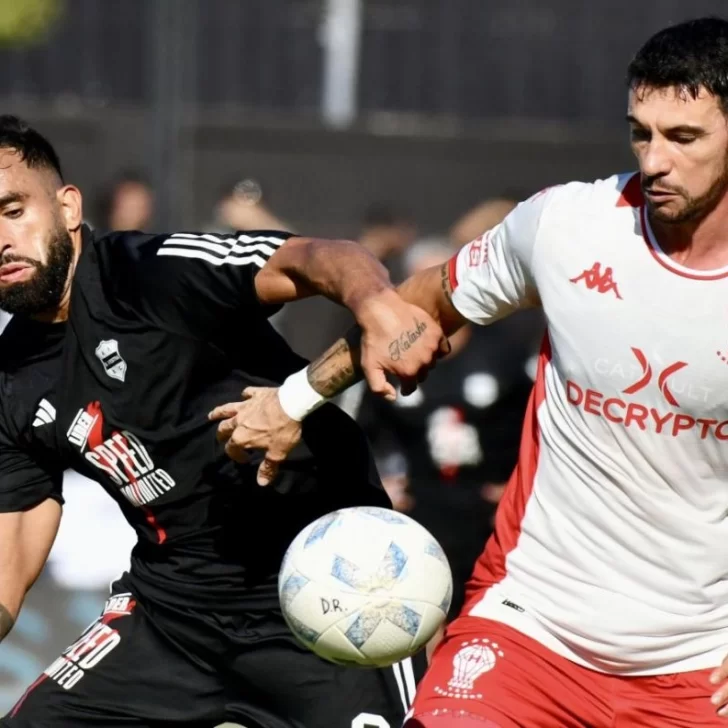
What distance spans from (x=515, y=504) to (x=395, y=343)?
618 mm

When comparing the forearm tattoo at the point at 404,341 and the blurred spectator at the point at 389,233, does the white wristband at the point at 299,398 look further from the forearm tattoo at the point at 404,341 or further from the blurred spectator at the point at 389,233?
the blurred spectator at the point at 389,233

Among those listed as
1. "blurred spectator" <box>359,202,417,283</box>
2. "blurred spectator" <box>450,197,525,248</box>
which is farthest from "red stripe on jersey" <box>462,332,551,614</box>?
"blurred spectator" <box>359,202,417,283</box>

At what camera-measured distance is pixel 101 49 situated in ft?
36.2

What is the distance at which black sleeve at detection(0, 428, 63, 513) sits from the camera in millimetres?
5336

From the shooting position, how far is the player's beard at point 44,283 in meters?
5.04

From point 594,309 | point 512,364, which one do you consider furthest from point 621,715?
point 512,364

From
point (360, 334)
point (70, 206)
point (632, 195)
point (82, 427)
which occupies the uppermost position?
point (632, 195)

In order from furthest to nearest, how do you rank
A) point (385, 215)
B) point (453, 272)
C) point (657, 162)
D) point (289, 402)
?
point (385, 215) < point (453, 272) < point (289, 402) < point (657, 162)

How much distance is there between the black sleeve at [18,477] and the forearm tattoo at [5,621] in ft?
1.07

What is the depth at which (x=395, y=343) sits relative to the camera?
4297 millimetres

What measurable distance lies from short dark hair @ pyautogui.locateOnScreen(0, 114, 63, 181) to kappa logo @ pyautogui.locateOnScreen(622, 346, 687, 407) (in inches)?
82.4

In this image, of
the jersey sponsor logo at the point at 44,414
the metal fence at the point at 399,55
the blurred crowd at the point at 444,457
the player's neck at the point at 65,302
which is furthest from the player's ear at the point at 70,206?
the metal fence at the point at 399,55

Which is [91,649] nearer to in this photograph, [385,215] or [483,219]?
[483,219]

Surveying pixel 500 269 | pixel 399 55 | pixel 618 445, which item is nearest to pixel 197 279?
pixel 500 269
